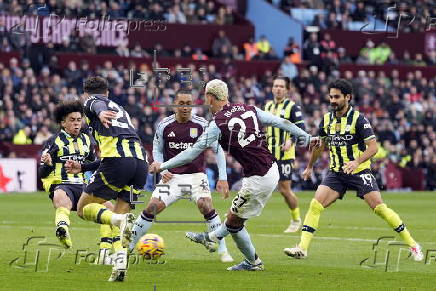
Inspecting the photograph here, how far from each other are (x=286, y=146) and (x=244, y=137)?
5.94m

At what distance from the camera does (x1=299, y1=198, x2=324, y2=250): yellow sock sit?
13859 millimetres

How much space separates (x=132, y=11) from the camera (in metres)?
35.8

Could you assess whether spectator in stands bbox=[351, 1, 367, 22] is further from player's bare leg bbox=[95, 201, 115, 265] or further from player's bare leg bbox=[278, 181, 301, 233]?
player's bare leg bbox=[95, 201, 115, 265]

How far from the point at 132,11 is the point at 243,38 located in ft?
18.7

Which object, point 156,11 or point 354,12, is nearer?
point 156,11

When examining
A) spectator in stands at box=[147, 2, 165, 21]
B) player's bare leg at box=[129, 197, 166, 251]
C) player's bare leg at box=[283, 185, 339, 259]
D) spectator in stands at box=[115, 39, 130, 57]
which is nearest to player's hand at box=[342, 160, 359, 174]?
player's bare leg at box=[283, 185, 339, 259]

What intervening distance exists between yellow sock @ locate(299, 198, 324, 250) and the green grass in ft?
0.79

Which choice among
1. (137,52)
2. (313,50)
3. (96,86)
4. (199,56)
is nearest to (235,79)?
(199,56)

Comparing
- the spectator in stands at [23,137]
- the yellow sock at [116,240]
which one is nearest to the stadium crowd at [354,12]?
the spectator in stands at [23,137]

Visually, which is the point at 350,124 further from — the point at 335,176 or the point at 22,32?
the point at 22,32

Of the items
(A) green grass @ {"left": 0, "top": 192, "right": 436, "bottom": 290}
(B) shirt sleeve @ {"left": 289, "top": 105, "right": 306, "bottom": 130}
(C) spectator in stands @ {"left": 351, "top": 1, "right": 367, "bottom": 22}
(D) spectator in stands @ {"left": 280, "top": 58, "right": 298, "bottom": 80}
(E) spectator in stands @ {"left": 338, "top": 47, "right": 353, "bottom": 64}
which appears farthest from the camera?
(C) spectator in stands @ {"left": 351, "top": 1, "right": 367, "bottom": 22}

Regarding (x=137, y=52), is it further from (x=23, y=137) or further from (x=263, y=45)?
(x=23, y=137)

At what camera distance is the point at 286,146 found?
18047 millimetres

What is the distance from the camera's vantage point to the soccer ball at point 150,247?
13305 mm
